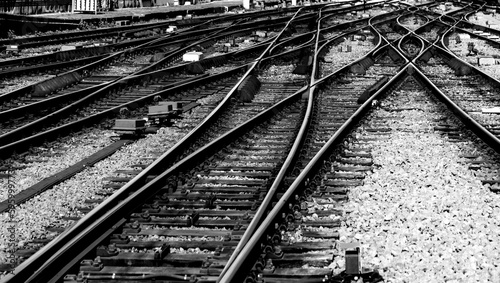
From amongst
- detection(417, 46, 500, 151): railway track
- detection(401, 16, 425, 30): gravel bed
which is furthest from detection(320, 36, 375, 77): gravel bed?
detection(401, 16, 425, 30): gravel bed

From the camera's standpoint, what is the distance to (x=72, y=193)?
7.16 metres

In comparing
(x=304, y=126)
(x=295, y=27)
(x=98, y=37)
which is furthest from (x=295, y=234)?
(x=295, y=27)

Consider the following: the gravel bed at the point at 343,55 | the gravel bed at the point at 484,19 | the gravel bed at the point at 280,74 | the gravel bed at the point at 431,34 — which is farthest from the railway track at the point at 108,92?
the gravel bed at the point at 484,19

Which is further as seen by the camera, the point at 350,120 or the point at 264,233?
the point at 350,120

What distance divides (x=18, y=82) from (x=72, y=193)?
7.84 m

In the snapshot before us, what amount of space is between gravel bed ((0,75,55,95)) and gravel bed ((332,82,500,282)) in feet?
24.3

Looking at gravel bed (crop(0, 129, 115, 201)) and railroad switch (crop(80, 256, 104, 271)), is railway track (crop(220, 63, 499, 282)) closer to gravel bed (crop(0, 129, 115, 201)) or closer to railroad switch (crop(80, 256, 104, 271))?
railroad switch (crop(80, 256, 104, 271))

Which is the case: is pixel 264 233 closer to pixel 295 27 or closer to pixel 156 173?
pixel 156 173

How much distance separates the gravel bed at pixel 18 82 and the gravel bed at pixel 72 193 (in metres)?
4.76

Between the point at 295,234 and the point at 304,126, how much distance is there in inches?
136

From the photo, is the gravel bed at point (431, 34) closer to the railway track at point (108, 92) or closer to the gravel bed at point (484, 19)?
the gravel bed at point (484, 19)

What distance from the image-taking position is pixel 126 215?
619 centimetres

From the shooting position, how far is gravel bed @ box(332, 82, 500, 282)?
5227 mm

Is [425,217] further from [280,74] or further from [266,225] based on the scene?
[280,74]
